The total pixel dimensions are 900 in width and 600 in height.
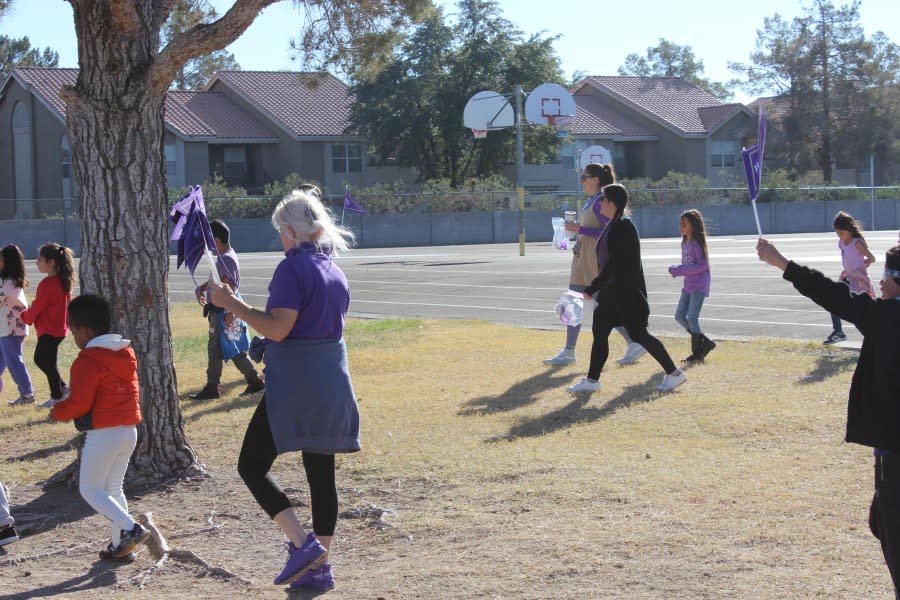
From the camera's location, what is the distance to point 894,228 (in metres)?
56.5

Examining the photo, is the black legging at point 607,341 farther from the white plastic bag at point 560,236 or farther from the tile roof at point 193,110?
the tile roof at point 193,110

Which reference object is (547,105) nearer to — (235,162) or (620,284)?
(235,162)

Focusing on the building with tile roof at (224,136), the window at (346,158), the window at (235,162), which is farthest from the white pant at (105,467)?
the window at (346,158)

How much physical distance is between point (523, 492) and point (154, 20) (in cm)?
385

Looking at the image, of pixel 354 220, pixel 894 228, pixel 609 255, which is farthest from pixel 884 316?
pixel 894 228

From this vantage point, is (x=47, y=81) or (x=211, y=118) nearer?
(x=47, y=81)

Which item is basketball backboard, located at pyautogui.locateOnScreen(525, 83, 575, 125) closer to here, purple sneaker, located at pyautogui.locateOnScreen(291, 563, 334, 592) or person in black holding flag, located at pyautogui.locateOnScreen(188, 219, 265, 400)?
person in black holding flag, located at pyautogui.locateOnScreen(188, 219, 265, 400)

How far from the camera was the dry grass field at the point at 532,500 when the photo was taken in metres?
5.17

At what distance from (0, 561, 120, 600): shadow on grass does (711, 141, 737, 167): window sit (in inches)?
2503

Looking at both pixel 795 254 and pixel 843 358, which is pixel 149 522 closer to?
pixel 843 358

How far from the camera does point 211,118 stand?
179 ft

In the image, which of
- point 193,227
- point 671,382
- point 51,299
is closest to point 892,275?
point 193,227

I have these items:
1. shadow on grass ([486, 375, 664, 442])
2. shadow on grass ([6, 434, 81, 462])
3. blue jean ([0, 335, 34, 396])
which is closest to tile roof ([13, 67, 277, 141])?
blue jean ([0, 335, 34, 396])

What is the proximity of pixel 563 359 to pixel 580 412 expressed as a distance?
2.45 metres
